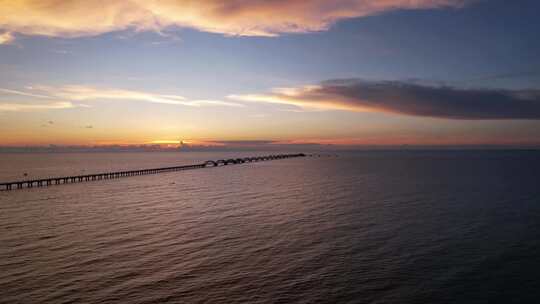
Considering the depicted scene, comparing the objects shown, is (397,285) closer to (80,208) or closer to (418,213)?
(418,213)

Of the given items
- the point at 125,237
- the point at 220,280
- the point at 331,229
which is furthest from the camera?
the point at 331,229

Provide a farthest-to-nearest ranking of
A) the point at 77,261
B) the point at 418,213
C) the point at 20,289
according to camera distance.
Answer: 1. the point at 418,213
2. the point at 77,261
3. the point at 20,289

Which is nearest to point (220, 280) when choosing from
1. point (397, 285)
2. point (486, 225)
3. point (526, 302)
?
point (397, 285)

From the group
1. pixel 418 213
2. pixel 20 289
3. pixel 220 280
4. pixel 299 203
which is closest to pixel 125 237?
pixel 20 289

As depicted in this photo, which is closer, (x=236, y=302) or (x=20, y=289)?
(x=236, y=302)

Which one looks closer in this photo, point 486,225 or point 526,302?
point 526,302

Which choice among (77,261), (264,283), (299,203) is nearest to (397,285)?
(264,283)

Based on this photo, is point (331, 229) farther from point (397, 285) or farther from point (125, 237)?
point (125, 237)

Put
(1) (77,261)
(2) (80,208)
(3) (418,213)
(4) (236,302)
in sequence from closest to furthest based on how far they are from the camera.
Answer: (4) (236,302)
(1) (77,261)
(3) (418,213)
(2) (80,208)

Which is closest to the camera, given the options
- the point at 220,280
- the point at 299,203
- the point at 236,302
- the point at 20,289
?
the point at 236,302
